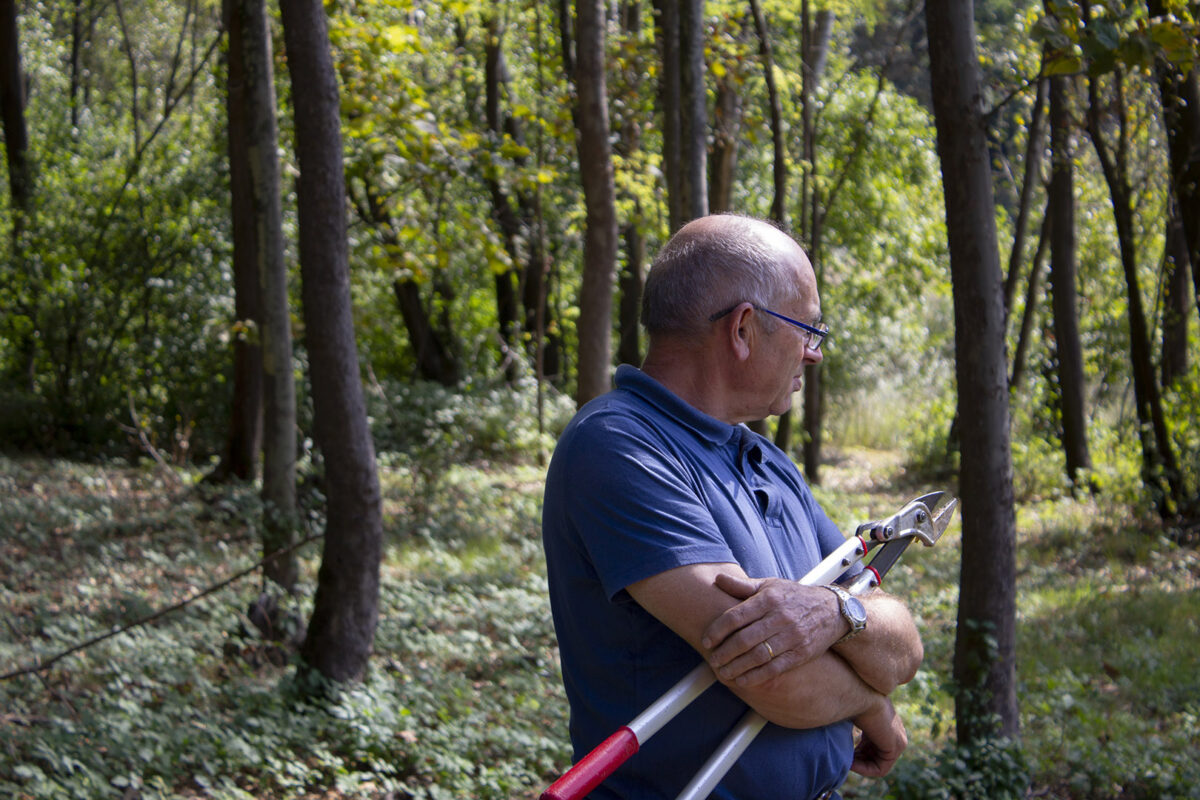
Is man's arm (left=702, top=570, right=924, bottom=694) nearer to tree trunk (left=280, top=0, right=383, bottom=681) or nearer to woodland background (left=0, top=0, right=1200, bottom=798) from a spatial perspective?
woodland background (left=0, top=0, right=1200, bottom=798)

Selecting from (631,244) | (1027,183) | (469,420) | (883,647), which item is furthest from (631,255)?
(883,647)

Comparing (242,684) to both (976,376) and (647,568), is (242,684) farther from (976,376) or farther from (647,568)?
(647,568)

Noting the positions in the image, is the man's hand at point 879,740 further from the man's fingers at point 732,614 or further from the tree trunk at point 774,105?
the tree trunk at point 774,105

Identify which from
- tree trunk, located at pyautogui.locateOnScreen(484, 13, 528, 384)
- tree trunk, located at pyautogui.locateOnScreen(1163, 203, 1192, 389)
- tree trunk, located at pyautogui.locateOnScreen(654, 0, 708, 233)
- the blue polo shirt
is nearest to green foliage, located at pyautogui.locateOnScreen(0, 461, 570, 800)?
the blue polo shirt

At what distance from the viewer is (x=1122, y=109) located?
8.59 m

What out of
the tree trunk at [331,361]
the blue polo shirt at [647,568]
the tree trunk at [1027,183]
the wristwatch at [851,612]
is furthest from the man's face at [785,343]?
the tree trunk at [1027,183]

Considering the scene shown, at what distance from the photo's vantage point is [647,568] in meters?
1.81

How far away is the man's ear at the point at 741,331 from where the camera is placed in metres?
2.11

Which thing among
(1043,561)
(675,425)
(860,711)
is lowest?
(1043,561)

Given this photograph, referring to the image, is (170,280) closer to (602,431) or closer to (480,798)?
(480,798)

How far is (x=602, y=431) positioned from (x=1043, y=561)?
27.3 feet

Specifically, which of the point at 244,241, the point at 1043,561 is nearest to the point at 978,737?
the point at 1043,561

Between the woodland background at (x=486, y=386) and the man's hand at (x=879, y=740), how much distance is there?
1934 millimetres

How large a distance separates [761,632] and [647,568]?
220mm
